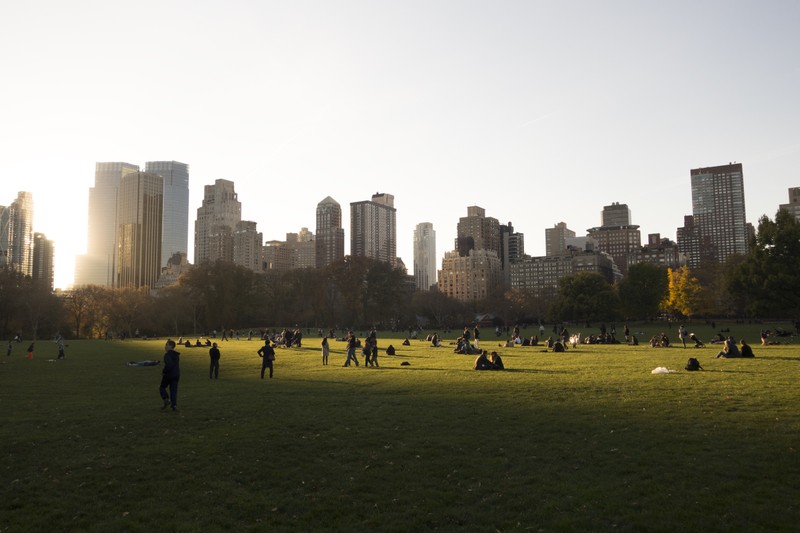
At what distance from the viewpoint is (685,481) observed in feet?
32.0

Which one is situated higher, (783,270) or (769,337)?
(783,270)

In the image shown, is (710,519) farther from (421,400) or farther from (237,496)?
(421,400)

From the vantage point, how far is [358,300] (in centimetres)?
12475

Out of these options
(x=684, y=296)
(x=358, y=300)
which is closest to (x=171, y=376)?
(x=684, y=296)

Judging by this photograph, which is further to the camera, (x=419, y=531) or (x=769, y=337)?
(x=769, y=337)

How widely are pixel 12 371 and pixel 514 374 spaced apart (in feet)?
86.7

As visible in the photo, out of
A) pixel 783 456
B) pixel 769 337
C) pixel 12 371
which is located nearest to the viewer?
pixel 783 456

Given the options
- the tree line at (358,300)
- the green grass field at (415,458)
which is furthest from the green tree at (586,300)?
the green grass field at (415,458)

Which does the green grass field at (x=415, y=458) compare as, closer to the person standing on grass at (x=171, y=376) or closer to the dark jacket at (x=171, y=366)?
the person standing on grass at (x=171, y=376)

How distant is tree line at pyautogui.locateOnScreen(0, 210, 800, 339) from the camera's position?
60219 mm

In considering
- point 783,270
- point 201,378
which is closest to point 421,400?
point 201,378

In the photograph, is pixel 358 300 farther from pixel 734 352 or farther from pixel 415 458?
pixel 415 458

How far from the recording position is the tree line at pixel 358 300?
198ft

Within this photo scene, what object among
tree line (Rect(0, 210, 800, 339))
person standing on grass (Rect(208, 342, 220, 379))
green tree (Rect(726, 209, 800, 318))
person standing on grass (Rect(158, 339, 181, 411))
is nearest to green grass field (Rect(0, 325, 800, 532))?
person standing on grass (Rect(158, 339, 181, 411))
